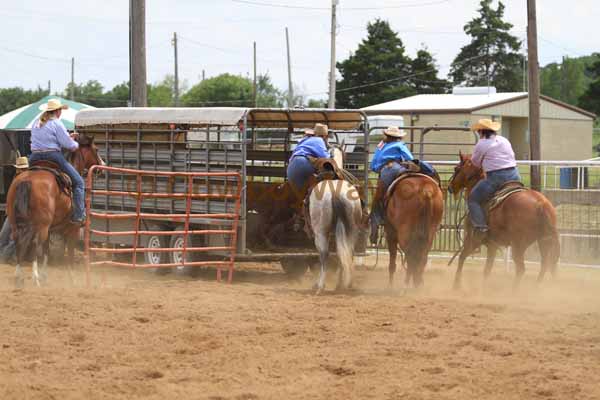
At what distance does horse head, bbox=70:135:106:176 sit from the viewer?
13.6 metres

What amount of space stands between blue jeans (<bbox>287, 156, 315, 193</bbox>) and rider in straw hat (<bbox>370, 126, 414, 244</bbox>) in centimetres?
88

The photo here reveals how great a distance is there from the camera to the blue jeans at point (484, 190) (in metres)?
12.8

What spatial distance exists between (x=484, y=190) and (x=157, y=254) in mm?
5324

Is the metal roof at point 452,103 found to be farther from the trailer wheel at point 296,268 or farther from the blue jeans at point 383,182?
the blue jeans at point 383,182

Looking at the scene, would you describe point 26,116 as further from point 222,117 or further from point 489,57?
point 489,57

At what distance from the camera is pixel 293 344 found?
866 centimetres

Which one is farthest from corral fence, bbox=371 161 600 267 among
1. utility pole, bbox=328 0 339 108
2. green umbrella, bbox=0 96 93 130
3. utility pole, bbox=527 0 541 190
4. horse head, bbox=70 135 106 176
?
utility pole, bbox=328 0 339 108

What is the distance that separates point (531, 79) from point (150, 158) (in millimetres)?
9771

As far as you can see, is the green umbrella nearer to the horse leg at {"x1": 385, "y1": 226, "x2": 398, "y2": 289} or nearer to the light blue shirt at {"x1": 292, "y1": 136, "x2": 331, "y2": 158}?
the light blue shirt at {"x1": 292, "y1": 136, "x2": 331, "y2": 158}

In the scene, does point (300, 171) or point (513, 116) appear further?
point (513, 116)

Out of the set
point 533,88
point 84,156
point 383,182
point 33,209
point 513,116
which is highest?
point 513,116

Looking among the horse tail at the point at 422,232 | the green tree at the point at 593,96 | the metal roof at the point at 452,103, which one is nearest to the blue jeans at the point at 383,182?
the horse tail at the point at 422,232

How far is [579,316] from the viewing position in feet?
33.6

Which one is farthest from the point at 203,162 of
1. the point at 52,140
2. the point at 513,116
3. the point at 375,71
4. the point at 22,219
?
the point at 375,71
